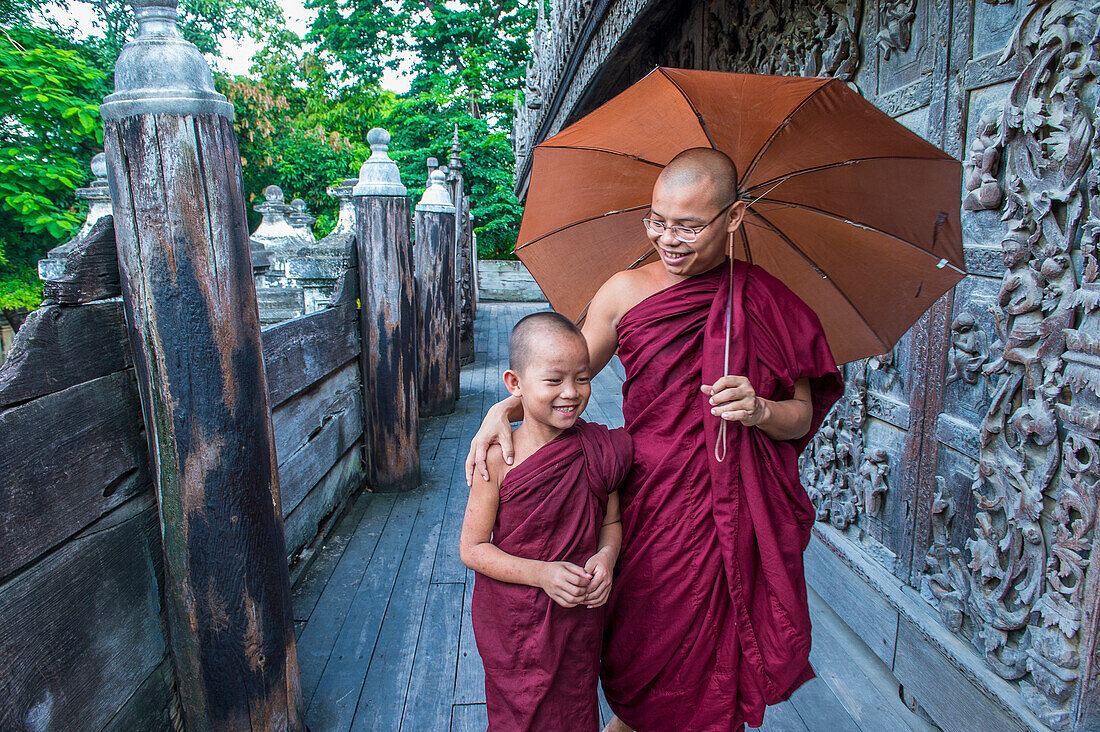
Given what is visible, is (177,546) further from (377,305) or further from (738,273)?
(377,305)

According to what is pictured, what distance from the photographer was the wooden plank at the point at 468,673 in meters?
2.32

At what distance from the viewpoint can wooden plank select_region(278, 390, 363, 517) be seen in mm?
2996

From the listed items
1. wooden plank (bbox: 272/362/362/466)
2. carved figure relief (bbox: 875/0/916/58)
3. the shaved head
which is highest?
carved figure relief (bbox: 875/0/916/58)

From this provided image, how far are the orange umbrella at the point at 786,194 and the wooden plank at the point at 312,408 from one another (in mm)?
A: 1408

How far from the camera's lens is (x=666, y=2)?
10.4ft

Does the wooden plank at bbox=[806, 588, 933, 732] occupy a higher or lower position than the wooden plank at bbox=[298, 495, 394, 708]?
lower

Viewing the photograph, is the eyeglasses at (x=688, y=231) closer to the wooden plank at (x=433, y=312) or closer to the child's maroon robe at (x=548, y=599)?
the child's maroon robe at (x=548, y=599)

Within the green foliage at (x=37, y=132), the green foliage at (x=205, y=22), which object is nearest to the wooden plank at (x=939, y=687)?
the green foliage at (x=37, y=132)

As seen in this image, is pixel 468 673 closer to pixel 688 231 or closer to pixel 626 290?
pixel 626 290

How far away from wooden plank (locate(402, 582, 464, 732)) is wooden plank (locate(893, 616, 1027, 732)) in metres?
1.52

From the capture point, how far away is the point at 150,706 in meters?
1.77

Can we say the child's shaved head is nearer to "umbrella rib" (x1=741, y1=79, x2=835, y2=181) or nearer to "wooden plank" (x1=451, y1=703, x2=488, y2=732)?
"umbrella rib" (x1=741, y1=79, x2=835, y2=181)

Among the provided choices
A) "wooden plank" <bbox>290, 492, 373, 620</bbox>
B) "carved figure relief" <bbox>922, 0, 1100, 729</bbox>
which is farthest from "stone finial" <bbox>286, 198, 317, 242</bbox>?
"carved figure relief" <bbox>922, 0, 1100, 729</bbox>

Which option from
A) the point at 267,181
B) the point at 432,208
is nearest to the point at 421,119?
the point at 267,181
